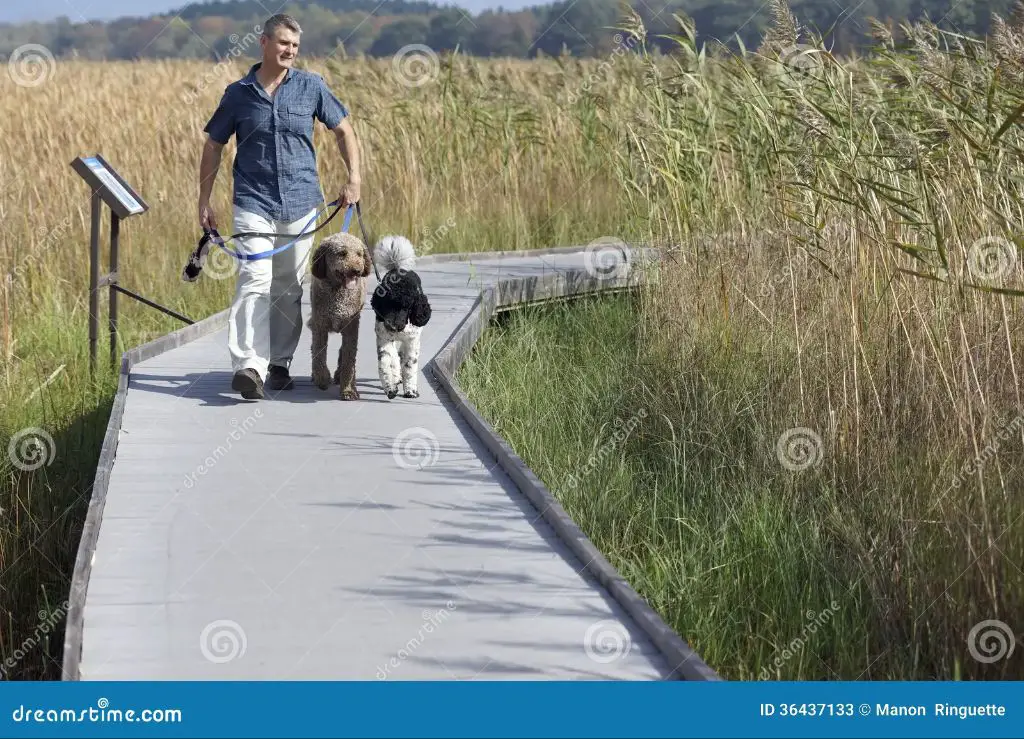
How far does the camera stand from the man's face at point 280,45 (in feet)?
21.3

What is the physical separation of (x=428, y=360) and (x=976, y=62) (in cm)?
335

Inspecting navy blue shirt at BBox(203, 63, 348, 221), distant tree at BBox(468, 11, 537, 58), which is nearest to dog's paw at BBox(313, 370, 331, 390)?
navy blue shirt at BBox(203, 63, 348, 221)

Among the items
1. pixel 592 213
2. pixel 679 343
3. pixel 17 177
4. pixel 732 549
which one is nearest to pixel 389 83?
pixel 592 213

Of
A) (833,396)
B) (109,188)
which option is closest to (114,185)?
(109,188)

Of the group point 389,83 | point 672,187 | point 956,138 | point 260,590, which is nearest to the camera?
point 260,590

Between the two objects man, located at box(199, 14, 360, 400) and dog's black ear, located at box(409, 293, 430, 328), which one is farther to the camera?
man, located at box(199, 14, 360, 400)

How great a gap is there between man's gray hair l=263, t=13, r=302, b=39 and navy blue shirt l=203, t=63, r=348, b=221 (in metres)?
0.25

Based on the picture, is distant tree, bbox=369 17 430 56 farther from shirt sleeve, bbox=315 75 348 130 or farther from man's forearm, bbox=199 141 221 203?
man's forearm, bbox=199 141 221 203

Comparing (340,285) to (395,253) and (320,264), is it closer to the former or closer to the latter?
(320,264)

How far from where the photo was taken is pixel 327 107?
6918mm

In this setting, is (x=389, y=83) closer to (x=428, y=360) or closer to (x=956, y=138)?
(x=428, y=360)

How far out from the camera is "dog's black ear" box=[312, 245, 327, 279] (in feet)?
21.1

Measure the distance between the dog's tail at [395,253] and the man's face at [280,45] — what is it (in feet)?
3.22

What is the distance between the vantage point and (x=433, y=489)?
5496 millimetres
